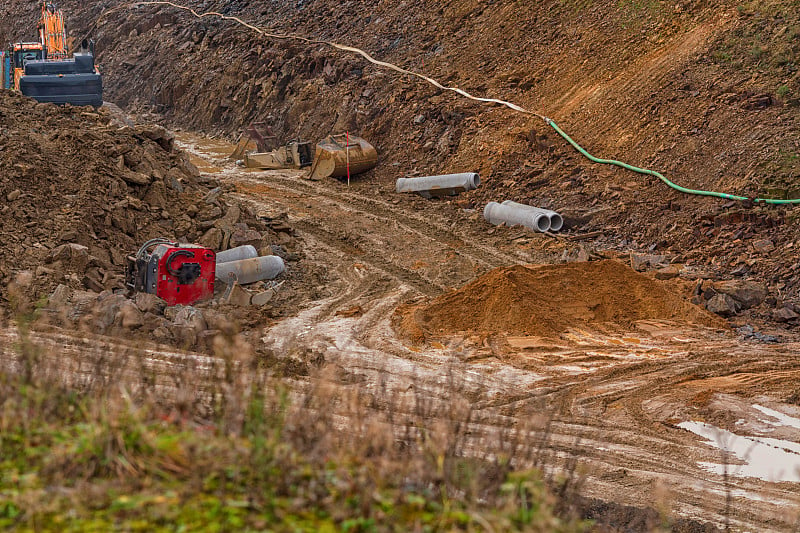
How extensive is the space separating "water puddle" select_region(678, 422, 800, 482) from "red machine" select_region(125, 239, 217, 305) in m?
6.77

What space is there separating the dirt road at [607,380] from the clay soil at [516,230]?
37 mm

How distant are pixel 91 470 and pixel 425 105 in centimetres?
1839

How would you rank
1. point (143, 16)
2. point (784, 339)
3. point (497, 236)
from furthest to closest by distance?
point (143, 16) < point (497, 236) < point (784, 339)

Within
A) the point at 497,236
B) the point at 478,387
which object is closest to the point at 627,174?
the point at 497,236

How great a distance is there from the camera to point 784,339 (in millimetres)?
11695

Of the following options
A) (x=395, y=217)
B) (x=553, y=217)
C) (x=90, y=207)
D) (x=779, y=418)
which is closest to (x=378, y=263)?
(x=395, y=217)

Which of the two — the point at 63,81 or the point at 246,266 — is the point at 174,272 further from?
the point at 63,81

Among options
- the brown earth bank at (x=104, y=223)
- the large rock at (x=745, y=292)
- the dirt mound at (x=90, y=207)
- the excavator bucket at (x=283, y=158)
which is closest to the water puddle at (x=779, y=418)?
the large rock at (x=745, y=292)

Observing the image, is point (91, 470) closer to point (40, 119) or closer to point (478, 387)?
point (478, 387)

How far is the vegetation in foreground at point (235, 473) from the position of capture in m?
4.41

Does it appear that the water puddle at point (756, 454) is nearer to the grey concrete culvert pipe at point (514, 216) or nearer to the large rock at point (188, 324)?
the large rock at point (188, 324)

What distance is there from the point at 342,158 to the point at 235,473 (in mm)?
16674

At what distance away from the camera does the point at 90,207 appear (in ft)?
46.5

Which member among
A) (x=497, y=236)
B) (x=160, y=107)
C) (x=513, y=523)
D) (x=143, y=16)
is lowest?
(x=513, y=523)
